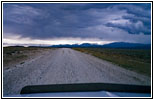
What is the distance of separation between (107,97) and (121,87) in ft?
4.73

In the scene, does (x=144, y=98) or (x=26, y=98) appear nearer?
(x=26, y=98)

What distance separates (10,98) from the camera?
3.44 meters

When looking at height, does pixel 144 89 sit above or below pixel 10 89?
above

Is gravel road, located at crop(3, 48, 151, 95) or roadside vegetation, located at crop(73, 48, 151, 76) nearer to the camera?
gravel road, located at crop(3, 48, 151, 95)

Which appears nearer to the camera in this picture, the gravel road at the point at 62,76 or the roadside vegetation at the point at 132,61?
the gravel road at the point at 62,76

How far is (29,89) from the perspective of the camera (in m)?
4.43

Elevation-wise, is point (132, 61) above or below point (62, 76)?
below

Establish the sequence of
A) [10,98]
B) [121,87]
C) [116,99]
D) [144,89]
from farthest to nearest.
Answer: [121,87], [144,89], [10,98], [116,99]

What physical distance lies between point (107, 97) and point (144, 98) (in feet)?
2.46

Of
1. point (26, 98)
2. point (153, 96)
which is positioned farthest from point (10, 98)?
point (153, 96)

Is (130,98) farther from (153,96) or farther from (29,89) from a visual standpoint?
(29,89)

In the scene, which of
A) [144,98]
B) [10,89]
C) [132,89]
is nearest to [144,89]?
[132,89]

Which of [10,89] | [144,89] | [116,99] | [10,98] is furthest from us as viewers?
[10,89]

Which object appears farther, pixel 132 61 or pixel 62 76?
pixel 132 61
